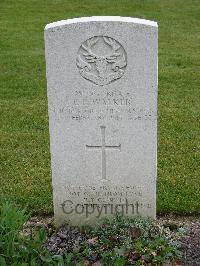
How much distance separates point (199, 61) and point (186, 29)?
3.33 meters

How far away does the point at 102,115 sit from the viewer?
14.7 ft

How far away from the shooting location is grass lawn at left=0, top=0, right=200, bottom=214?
564 centimetres

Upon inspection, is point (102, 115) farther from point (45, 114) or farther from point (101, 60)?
point (45, 114)

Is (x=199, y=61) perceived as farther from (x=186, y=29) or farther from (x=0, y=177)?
(x=0, y=177)

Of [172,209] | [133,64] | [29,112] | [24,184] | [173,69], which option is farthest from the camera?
[173,69]

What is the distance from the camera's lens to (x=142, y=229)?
4.55 m

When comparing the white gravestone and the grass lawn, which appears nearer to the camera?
the white gravestone

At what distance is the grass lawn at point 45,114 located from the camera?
5.64 meters

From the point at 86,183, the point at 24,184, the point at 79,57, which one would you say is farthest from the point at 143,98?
the point at 24,184

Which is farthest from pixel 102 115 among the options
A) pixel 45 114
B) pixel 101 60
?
pixel 45 114

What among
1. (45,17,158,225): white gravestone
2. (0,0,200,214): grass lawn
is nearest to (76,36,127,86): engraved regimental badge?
(45,17,158,225): white gravestone

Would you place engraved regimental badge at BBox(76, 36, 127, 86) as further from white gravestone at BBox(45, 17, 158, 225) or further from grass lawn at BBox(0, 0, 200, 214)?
grass lawn at BBox(0, 0, 200, 214)

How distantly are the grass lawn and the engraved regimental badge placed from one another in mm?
1503

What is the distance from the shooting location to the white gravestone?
14.0 ft
